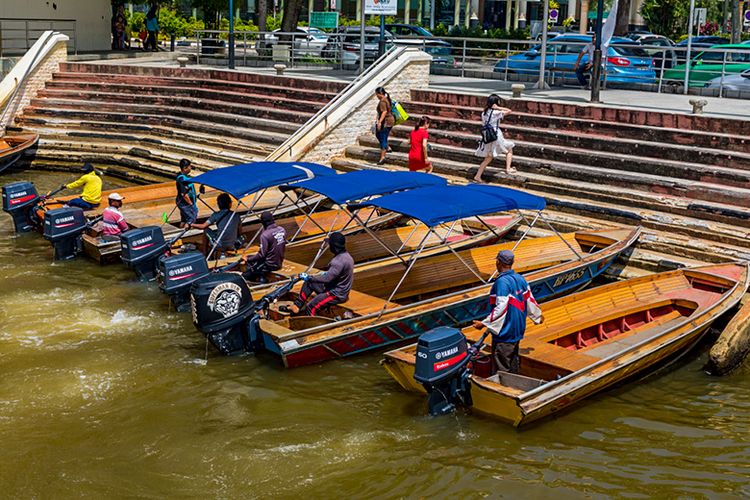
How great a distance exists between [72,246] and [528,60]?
54.1 ft

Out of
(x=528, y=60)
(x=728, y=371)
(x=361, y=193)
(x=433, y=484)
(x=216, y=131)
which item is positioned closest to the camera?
(x=433, y=484)

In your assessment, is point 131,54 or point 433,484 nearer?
point 433,484

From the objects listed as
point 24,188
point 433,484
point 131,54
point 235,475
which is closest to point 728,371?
point 433,484

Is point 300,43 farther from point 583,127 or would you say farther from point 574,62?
point 583,127

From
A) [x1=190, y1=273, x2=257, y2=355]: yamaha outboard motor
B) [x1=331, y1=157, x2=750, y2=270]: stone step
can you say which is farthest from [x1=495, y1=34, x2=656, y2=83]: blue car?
[x1=190, y1=273, x2=257, y2=355]: yamaha outboard motor

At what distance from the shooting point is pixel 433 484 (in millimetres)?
8266

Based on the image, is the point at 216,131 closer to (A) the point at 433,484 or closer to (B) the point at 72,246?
(B) the point at 72,246

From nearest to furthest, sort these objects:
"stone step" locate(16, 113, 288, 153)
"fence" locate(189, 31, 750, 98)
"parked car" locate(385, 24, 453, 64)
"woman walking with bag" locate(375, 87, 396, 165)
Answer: "woman walking with bag" locate(375, 87, 396, 165) < "stone step" locate(16, 113, 288, 153) < "fence" locate(189, 31, 750, 98) < "parked car" locate(385, 24, 453, 64)

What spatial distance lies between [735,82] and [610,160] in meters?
8.26

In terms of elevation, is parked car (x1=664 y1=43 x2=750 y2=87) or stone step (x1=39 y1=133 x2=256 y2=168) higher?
parked car (x1=664 y1=43 x2=750 y2=87)

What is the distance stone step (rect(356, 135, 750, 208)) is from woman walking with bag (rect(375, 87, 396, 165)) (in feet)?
1.32

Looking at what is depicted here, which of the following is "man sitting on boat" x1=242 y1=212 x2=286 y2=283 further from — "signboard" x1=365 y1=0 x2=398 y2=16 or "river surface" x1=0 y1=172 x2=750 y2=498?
"signboard" x1=365 y1=0 x2=398 y2=16

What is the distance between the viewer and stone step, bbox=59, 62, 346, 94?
22.5m

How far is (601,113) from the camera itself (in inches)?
693
